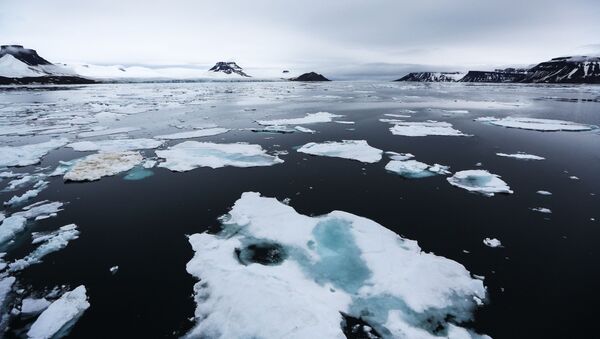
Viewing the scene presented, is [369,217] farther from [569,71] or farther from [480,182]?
[569,71]

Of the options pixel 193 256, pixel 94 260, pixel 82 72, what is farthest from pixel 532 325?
pixel 82 72

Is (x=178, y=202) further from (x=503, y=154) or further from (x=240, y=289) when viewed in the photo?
(x=503, y=154)

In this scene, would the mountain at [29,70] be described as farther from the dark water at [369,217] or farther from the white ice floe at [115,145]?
the dark water at [369,217]

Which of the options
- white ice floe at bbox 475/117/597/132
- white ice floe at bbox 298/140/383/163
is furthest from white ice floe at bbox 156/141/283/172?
white ice floe at bbox 475/117/597/132

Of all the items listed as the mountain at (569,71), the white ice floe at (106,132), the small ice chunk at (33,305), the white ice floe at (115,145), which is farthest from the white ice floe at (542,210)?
the mountain at (569,71)

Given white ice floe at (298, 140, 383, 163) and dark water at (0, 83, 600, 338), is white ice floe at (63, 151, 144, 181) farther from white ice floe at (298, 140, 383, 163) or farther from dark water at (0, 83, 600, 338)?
white ice floe at (298, 140, 383, 163)

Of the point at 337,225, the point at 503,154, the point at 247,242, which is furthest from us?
the point at 503,154
